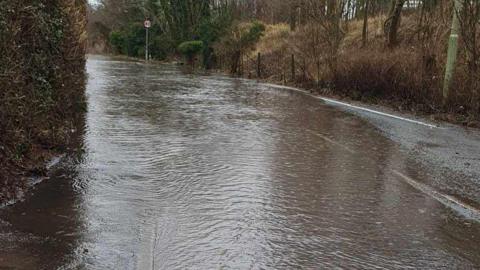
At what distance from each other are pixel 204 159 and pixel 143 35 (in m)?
55.6

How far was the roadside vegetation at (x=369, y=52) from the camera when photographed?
1392cm

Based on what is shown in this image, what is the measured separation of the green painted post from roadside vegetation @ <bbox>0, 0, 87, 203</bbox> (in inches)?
347

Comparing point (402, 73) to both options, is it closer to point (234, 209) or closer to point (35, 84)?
point (35, 84)

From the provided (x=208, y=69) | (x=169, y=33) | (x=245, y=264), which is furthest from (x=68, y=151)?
(x=169, y=33)

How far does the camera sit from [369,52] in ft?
60.0

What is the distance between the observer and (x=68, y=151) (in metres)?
9.09

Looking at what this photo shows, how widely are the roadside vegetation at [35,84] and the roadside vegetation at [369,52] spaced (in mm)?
Answer: 8864

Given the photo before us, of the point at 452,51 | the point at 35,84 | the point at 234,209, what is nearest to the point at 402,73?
the point at 452,51

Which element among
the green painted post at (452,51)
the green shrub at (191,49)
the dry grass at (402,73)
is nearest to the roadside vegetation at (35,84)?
the green painted post at (452,51)

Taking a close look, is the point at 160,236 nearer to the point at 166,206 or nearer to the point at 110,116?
the point at 166,206

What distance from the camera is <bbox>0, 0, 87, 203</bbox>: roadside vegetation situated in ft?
21.0

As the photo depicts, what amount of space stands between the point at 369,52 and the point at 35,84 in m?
12.5

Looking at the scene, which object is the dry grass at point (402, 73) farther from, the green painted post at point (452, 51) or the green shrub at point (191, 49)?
the green shrub at point (191, 49)

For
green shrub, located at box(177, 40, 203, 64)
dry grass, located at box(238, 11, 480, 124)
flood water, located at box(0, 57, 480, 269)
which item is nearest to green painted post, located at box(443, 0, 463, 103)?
dry grass, located at box(238, 11, 480, 124)
